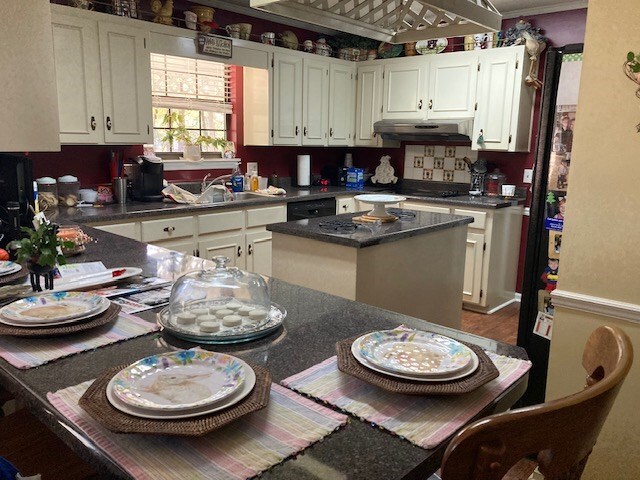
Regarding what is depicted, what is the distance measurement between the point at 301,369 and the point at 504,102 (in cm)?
383

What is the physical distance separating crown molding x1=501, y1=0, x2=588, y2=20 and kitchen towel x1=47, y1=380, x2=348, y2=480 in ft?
14.4

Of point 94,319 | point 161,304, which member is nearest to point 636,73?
point 161,304

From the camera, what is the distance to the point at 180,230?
362 centimetres

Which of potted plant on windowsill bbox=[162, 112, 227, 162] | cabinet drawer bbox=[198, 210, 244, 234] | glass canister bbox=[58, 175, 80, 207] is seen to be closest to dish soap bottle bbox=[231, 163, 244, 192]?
potted plant on windowsill bbox=[162, 112, 227, 162]

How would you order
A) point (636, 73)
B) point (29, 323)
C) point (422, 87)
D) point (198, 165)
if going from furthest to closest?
point (422, 87), point (198, 165), point (636, 73), point (29, 323)

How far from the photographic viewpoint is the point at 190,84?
4383 mm

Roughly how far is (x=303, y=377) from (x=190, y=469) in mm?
336

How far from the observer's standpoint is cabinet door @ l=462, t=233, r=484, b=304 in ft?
13.8

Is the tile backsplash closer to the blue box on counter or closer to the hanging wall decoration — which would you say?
the blue box on counter

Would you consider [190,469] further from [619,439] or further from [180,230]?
[180,230]

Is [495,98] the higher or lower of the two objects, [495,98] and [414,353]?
the higher

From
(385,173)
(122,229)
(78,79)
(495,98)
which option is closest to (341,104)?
(385,173)

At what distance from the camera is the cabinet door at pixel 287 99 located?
14.8 feet

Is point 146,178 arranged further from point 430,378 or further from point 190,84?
point 430,378
